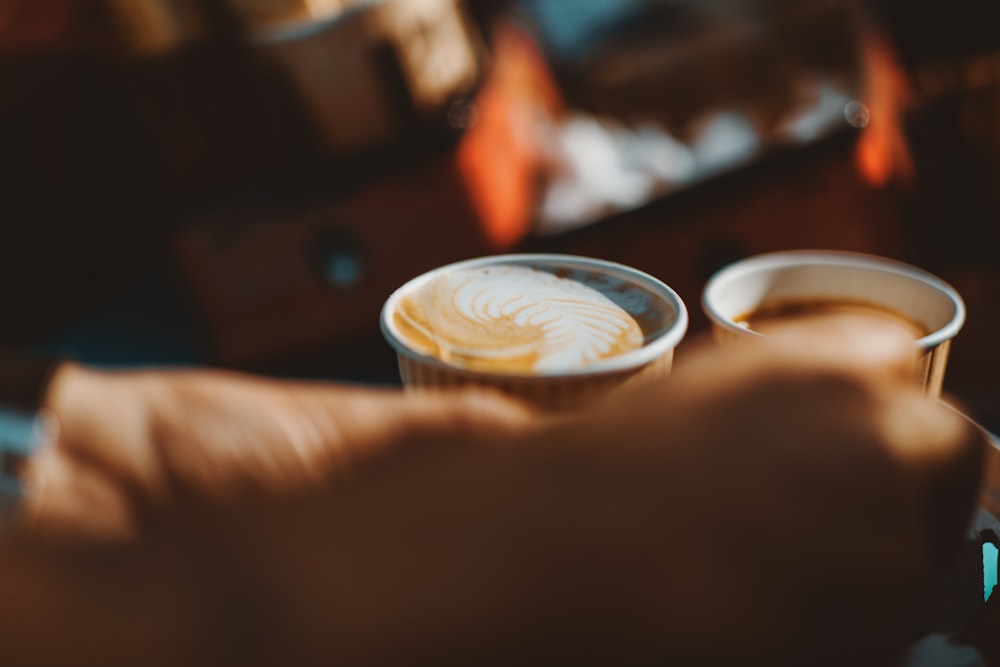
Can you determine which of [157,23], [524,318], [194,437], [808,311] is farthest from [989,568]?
[157,23]

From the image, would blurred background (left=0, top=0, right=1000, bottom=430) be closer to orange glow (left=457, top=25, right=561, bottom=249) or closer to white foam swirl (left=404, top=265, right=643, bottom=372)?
orange glow (left=457, top=25, right=561, bottom=249)

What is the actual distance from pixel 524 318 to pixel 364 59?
32.4 inches

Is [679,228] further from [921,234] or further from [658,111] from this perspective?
[658,111]

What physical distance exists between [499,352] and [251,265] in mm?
983

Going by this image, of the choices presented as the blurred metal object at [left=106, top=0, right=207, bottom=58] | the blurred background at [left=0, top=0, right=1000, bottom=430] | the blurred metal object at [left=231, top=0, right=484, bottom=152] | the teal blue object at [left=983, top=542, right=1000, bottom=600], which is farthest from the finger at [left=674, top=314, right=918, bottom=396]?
the blurred metal object at [left=106, top=0, right=207, bottom=58]

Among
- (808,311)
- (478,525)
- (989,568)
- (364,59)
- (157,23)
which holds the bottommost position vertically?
(989,568)

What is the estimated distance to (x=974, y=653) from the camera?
19.8 inches

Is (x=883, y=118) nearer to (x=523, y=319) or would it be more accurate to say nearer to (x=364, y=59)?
(x=364, y=59)

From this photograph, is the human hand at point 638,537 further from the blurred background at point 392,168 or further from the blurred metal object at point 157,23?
the blurred metal object at point 157,23

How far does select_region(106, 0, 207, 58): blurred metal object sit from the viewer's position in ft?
4.22

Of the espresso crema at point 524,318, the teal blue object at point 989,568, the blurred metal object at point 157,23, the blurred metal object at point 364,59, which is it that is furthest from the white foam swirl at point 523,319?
the blurred metal object at point 157,23

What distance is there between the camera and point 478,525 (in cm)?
34

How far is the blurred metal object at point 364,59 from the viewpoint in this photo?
128 cm

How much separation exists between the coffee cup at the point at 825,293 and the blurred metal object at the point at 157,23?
962mm
